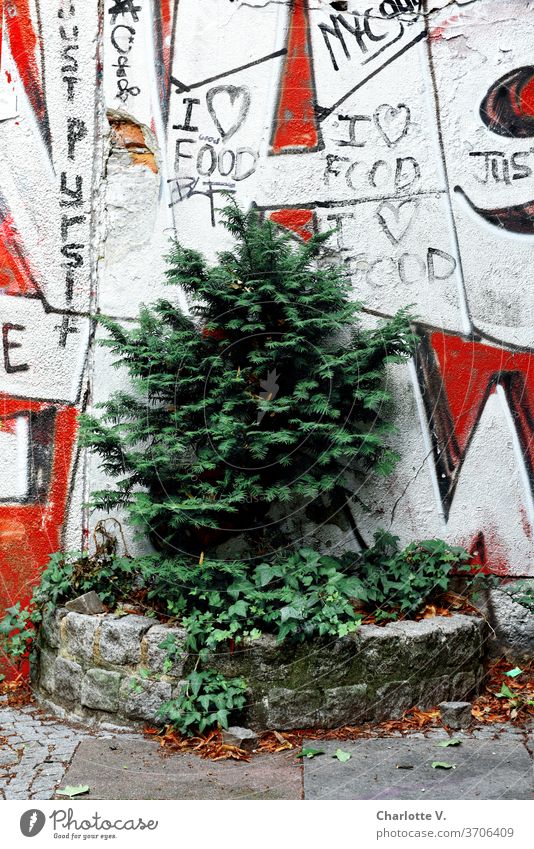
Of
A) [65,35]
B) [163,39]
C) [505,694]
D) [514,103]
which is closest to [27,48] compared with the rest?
[65,35]

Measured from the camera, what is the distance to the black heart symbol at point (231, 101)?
4504 millimetres

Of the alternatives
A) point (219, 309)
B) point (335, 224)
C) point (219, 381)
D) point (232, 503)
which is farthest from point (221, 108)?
point (232, 503)

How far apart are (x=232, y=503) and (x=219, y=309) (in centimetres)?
103

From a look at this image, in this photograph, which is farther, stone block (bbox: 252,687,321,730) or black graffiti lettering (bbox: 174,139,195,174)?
black graffiti lettering (bbox: 174,139,195,174)

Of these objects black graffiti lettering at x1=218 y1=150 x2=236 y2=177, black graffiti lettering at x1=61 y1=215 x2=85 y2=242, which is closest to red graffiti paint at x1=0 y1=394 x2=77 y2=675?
black graffiti lettering at x1=61 y1=215 x2=85 y2=242

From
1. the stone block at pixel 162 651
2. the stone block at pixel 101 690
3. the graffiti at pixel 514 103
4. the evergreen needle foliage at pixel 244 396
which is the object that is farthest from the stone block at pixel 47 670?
the graffiti at pixel 514 103

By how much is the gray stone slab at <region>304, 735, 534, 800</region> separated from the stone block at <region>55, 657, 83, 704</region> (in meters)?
1.21

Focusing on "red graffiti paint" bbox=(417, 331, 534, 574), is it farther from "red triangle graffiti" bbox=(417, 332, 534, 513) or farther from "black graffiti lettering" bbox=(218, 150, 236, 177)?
"black graffiti lettering" bbox=(218, 150, 236, 177)

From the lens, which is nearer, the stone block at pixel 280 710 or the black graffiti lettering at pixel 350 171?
the stone block at pixel 280 710

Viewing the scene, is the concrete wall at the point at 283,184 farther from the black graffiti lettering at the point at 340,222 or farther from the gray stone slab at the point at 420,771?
the gray stone slab at the point at 420,771

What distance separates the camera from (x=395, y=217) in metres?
4.50

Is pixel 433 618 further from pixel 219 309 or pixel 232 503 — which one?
pixel 219 309

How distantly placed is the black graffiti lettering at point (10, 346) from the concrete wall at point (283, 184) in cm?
1

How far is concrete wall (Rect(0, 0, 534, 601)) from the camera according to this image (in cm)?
446
